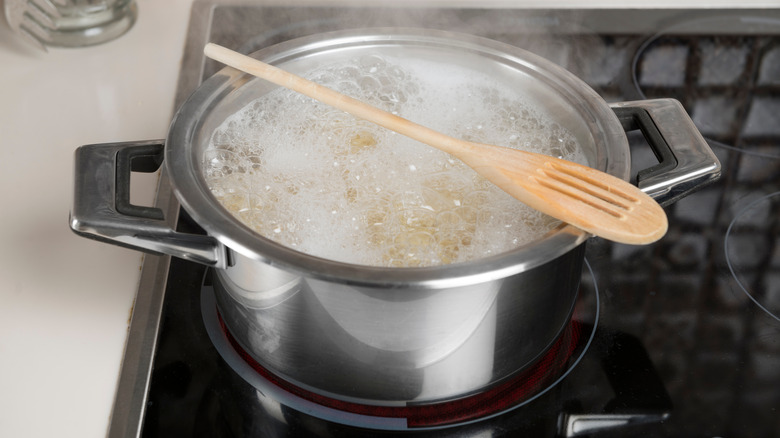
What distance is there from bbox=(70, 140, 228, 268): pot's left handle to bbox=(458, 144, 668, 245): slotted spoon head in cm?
27

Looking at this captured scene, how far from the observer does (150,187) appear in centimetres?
93

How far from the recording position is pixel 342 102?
0.75 metres

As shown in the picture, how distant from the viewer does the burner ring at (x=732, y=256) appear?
81cm

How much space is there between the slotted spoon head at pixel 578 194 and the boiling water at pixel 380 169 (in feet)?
0.22

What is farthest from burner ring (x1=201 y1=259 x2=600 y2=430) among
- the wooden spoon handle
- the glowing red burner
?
the wooden spoon handle

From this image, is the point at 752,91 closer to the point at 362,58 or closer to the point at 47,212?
the point at 362,58

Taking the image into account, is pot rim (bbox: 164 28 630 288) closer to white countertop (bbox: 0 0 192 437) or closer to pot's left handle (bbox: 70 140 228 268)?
pot's left handle (bbox: 70 140 228 268)

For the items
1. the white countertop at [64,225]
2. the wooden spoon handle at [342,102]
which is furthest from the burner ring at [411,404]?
the wooden spoon handle at [342,102]

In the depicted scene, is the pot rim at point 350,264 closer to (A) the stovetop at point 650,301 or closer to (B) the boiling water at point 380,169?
(B) the boiling water at point 380,169

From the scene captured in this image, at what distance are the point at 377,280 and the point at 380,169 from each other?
Result: 26cm

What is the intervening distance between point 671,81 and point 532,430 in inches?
24.7

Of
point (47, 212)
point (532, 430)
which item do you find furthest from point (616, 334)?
point (47, 212)

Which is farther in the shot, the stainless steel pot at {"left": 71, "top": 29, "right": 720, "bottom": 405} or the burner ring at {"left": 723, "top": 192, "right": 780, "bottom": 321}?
the burner ring at {"left": 723, "top": 192, "right": 780, "bottom": 321}

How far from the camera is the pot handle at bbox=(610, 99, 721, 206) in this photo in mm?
694
